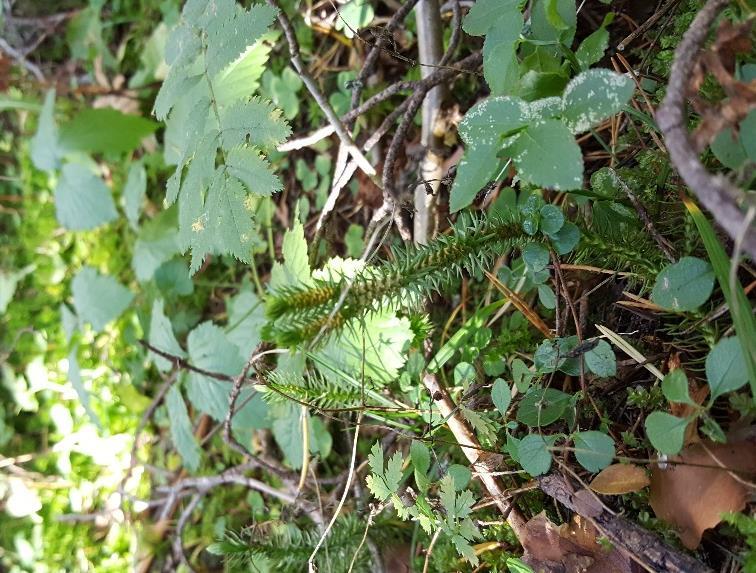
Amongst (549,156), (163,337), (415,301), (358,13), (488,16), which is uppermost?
(358,13)

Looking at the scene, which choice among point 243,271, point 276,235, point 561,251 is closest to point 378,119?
point 276,235

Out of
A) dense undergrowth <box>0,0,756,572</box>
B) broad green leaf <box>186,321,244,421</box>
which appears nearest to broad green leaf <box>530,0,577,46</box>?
dense undergrowth <box>0,0,756,572</box>

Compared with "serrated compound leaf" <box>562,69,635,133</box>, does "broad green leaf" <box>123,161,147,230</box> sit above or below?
below

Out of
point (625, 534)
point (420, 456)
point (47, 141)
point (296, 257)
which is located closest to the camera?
point (625, 534)

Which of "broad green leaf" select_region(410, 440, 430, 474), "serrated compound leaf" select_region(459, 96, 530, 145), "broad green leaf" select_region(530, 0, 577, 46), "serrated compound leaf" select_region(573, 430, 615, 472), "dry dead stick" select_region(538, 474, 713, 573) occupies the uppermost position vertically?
"broad green leaf" select_region(530, 0, 577, 46)

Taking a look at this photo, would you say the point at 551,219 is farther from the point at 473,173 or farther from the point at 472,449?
the point at 472,449

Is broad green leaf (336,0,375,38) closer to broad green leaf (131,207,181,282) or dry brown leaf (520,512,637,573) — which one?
broad green leaf (131,207,181,282)

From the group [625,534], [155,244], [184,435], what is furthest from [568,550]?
[155,244]

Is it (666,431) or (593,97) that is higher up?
(593,97)
